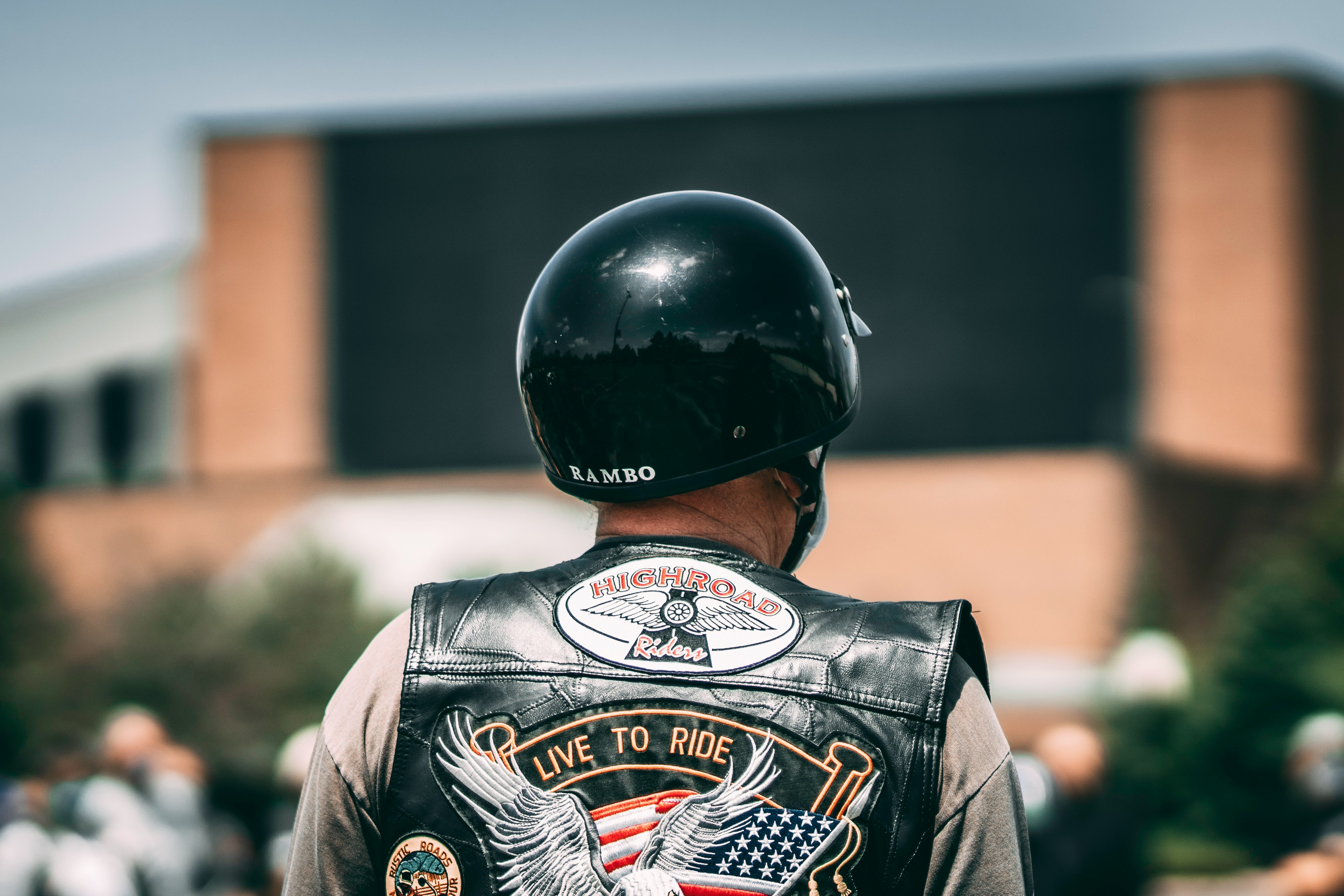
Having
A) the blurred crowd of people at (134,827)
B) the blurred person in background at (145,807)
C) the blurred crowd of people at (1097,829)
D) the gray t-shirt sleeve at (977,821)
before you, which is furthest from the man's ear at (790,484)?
the blurred person in background at (145,807)

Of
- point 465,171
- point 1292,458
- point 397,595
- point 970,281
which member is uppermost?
point 465,171

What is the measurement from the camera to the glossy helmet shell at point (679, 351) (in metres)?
1.68

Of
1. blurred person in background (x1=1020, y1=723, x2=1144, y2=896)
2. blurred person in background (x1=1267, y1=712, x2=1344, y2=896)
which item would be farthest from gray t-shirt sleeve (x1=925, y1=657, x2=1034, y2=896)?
blurred person in background (x1=1267, y1=712, x2=1344, y2=896)

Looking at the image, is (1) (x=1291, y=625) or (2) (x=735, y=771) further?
(1) (x=1291, y=625)

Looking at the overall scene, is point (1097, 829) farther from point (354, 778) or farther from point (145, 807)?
point (354, 778)

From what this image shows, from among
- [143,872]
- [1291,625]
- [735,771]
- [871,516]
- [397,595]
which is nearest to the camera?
[735,771]

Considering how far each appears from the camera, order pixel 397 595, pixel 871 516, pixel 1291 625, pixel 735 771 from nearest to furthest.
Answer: pixel 735 771, pixel 1291 625, pixel 397 595, pixel 871 516

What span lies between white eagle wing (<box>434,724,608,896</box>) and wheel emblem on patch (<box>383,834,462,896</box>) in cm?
5

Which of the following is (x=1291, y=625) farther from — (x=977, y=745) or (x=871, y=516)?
(x=977, y=745)

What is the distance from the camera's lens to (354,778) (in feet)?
5.11

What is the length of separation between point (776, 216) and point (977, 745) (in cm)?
69

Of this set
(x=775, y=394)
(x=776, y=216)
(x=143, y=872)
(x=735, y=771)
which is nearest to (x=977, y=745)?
(x=735, y=771)

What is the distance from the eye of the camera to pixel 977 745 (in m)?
1.50

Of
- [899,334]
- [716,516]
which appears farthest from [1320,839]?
[899,334]
